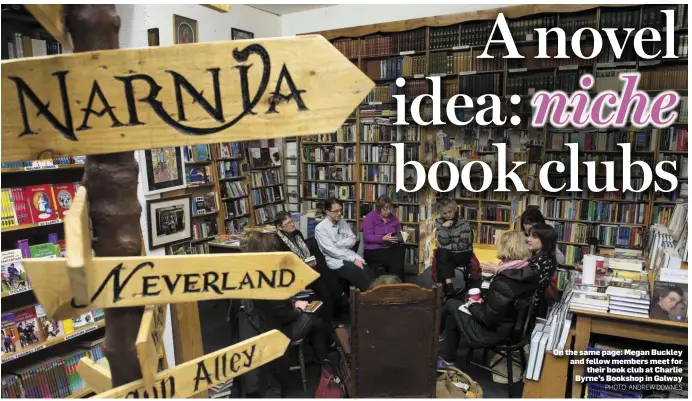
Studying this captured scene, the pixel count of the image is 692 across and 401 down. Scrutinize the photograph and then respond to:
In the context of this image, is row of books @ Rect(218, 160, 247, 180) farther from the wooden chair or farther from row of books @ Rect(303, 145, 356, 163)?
the wooden chair

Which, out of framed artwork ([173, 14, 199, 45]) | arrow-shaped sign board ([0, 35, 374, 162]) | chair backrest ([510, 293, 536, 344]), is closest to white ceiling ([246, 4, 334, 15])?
framed artwork ([173, 14, 199, 45])

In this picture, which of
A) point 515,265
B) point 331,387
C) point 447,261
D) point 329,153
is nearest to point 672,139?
point 447,261

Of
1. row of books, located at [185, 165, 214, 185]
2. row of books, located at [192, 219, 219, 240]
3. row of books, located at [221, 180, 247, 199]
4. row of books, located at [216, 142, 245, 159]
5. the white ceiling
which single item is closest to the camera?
row of books, located at [185, 165, 214, 185]

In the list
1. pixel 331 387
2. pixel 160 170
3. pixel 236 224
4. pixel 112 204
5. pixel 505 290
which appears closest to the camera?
pixel 112 204

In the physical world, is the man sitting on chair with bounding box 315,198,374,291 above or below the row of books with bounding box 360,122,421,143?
below

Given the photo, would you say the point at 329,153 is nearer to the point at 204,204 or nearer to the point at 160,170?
the point at 204,204

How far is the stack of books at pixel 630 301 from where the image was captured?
8.40ft

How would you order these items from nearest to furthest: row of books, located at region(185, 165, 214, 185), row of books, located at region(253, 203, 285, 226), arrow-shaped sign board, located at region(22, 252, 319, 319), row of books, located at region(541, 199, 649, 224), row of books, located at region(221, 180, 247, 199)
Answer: arrow-shaped sign board, located at region(22, 252, 319, 319), row of books, located at region(541, 199, 649, 224), row of books, located at region(185, 165, 214, 185), row of books, located at region(221, 180, 247, 199), row of books, located at region(253, 203, 285, 226)

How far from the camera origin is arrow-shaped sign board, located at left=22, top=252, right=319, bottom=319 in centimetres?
73

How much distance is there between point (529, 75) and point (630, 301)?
3.14 meters

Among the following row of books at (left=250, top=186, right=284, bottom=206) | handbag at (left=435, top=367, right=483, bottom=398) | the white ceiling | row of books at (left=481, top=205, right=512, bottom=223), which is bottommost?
handbag at (left=435, top=367, right=483, bottom=398)

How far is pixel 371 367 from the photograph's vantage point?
2.45m

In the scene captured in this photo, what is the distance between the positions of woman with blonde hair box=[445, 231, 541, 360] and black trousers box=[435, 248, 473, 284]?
97cm

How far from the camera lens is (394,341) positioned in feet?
7.96
